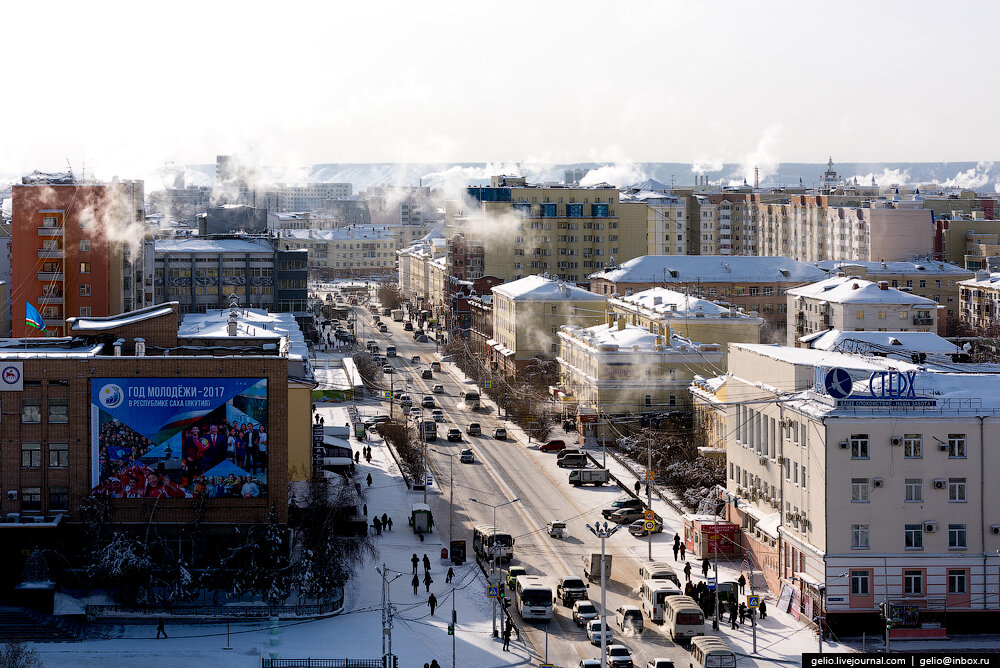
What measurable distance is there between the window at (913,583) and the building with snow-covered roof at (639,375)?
29776 millimetres

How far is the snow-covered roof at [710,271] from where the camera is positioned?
110m

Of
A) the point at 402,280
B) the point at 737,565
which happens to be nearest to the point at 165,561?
the point at 737,565

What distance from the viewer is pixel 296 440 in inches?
2044

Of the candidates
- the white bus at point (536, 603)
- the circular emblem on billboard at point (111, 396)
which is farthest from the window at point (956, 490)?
the circular emblem on billboard at point (111, 396)

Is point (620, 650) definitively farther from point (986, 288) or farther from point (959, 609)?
point (986, 288)

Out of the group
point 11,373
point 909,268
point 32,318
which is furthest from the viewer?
point 909,268

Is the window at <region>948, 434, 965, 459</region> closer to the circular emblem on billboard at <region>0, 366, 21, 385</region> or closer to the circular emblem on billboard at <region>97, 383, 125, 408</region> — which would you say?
A: the circular emblem on billboard at <region>97, 383, 125, 408</region>

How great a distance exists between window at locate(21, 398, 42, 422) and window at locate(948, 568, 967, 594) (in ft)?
91.1

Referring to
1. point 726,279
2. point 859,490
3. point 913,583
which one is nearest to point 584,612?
point 859,490

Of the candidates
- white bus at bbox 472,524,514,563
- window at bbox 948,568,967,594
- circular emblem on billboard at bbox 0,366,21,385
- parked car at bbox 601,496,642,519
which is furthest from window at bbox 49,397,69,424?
window at bbox 948,568,967,594

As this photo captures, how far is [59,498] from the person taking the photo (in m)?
46.3

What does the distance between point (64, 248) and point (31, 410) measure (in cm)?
2960

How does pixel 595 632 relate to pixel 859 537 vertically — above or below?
below

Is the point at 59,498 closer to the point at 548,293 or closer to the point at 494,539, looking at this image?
the point at 494,539
